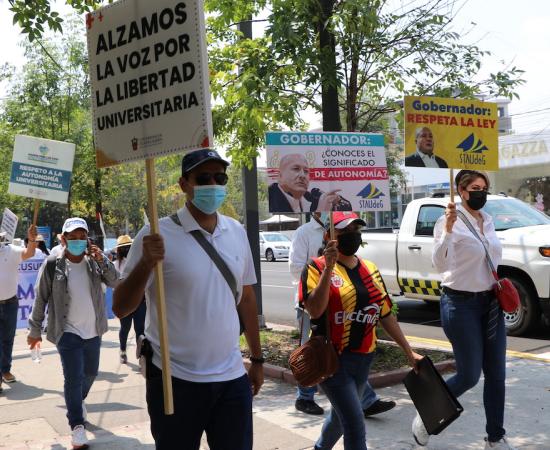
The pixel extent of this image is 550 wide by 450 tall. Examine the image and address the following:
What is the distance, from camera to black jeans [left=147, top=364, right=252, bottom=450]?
296 centimetres

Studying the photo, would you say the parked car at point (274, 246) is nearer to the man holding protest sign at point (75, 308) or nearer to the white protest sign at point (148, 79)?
the man holding protest sign at point (75, 308)

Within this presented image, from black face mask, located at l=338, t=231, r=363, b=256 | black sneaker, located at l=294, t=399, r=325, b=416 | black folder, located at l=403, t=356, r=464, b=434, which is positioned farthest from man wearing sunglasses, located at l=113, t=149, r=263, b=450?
black sneaker, located at l=294, t=399, r=325, b=416

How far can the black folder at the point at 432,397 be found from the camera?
4.10 metres

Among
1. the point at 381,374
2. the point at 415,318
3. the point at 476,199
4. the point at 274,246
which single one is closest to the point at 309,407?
the point at 381,374

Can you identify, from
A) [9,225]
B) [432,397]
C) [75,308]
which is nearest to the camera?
[432,397]

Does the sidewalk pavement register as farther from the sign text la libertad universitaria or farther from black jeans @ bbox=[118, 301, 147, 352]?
the sign text la libertad universitaria

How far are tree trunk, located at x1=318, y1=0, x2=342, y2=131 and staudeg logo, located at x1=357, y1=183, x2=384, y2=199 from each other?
55.0 inches

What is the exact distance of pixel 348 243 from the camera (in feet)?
13.0

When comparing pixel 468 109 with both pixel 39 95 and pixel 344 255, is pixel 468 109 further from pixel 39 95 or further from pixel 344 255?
pixel 39 95

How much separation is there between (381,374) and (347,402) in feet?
10.5

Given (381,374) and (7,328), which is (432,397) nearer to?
(381,374)

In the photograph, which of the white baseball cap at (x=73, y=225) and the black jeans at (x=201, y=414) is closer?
the black jeans at (x=201, y=414)

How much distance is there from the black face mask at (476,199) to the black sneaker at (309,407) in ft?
7.66

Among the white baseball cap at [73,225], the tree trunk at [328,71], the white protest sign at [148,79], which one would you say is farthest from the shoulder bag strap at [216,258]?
the tree trunk at [328,71]
